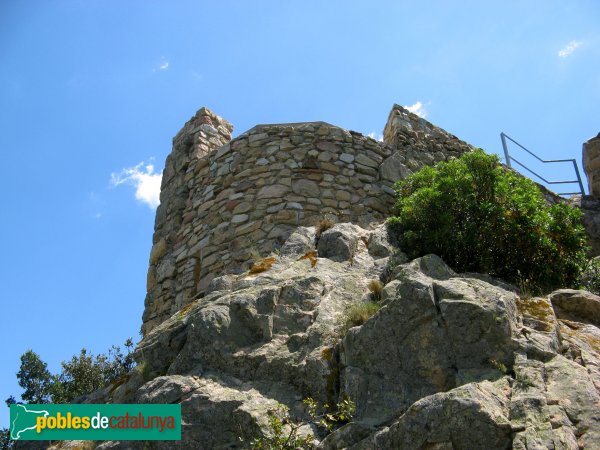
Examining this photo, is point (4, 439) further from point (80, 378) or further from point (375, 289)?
point (375, 289)

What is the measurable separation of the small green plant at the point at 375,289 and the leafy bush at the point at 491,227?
2.94 ft

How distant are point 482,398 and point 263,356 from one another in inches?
75.4

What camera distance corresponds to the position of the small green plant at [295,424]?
15.6ft

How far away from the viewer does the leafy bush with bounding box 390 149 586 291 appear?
7.16 metres

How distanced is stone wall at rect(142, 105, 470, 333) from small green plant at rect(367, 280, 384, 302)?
201 centimetres

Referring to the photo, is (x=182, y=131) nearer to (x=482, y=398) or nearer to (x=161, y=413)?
(x=161, y=413)

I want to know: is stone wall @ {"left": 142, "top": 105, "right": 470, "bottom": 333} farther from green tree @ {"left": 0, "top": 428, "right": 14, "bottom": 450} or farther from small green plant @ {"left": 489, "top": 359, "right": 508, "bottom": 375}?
small green plant @ {"left": 489, "top": 359, "right": 508, "bottom": 375}

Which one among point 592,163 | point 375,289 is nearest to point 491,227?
point 375,289

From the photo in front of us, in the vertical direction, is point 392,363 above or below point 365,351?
below

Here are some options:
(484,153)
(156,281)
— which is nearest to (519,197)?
(484,153)

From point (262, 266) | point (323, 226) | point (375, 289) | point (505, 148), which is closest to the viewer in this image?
point (375, 289)

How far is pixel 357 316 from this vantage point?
5.76 metres

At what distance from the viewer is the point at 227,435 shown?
5.06 metres

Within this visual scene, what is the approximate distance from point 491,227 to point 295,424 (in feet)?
10.7
